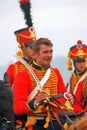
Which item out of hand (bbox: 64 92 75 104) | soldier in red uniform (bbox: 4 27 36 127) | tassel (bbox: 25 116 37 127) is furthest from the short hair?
soldier in red uniform (bbox: 4 27 36 127)

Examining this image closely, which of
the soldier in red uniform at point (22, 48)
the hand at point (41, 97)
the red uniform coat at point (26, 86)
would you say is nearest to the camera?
the hand at point (41, 97)

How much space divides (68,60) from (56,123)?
177 inches

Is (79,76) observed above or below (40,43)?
below

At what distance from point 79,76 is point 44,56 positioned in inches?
114

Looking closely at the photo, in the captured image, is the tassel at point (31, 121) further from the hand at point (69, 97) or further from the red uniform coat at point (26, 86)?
the hand at point (69, 97)

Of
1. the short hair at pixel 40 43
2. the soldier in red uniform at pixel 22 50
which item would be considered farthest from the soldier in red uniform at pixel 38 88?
the soldier in red uniform at pixel 22 50

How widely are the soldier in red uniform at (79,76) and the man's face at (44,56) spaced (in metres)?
0.83

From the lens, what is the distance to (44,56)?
25.2 ft

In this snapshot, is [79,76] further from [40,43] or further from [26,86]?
[26,86]

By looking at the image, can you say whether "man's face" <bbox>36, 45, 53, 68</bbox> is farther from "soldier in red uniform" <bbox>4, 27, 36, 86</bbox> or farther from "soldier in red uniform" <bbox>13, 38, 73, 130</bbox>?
"soldier in red uniform" <bbox>4, 27, 36, 86</bbox>

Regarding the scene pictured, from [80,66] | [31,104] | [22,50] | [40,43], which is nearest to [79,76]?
[80,66]

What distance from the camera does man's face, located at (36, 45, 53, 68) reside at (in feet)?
25.3

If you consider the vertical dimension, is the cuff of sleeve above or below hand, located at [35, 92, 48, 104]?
below

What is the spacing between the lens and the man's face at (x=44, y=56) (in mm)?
7702
